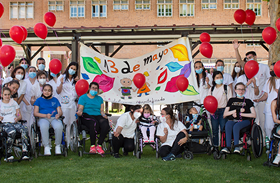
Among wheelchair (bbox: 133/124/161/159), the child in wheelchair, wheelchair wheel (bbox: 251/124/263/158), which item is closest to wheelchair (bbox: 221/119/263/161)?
wheelchair wheel (bbox: 251/124/263/158)

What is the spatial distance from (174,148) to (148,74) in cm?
259

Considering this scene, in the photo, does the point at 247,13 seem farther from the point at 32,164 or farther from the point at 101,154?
the point at 32,164

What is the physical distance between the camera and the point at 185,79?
633 centimetres

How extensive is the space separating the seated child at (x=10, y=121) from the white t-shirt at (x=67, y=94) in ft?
3.66

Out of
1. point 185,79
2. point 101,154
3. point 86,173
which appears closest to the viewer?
point 86,173

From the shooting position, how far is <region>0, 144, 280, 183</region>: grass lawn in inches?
165

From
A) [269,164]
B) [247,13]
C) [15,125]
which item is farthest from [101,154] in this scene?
[247,13]

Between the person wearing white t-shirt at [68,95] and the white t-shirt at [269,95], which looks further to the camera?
the person wearing white t-shirt at [68,95]

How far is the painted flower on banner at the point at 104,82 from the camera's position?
24.5ft

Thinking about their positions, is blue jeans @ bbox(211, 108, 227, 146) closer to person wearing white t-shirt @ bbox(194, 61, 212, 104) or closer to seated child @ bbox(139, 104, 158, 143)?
person wearing white t-shirt @ bbox(194, 61, 212, 104)

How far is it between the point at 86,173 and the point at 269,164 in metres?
2.74

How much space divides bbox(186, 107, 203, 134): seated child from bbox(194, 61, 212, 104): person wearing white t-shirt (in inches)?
27.0

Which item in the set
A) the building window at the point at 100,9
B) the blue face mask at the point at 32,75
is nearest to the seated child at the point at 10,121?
the blue face mask at the point at 32,75

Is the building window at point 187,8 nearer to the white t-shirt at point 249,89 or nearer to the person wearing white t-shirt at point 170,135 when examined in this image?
the white t-shirt at point 249,89
